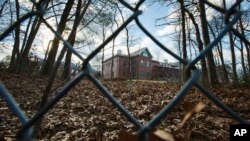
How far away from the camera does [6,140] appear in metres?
2.31

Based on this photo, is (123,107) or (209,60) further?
(209,60)

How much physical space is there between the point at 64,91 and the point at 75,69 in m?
1.10

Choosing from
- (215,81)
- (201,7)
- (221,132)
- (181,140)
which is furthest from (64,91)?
(201,7)

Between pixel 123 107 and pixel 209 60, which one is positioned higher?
pixel 209 60

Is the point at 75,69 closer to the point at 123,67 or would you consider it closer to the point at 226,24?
the point at 226,24

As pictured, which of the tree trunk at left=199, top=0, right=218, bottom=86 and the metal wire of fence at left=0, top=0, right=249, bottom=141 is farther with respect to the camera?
the tree trunk at left=199, top=0, right=218, bottom=86

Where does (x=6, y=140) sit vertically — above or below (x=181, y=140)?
below

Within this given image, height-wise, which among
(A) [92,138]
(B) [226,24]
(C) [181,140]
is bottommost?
(A) [92,138]

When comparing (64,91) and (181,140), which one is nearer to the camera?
(64,91)

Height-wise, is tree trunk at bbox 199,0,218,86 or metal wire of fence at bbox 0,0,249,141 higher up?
tree trunk at bbox 199,0,218,86

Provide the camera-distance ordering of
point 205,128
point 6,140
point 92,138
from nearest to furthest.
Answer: point 6,140, point 92,138, point 205,128

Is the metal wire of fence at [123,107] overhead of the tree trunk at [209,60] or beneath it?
beneath

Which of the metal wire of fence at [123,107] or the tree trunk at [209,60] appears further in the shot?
the tree trunk at [209,60]

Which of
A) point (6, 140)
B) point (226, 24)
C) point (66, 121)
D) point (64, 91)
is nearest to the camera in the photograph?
point (64, 91)
